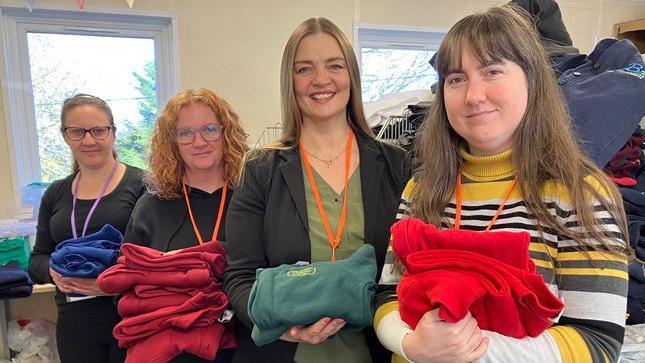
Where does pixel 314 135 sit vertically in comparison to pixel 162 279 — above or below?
above

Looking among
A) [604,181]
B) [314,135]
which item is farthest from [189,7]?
[604,181]

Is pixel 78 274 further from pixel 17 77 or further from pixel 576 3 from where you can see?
pixel 576 3

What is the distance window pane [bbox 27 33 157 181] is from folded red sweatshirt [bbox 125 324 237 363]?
1875mm

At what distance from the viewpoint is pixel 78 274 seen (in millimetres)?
1391

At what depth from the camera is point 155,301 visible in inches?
46.3

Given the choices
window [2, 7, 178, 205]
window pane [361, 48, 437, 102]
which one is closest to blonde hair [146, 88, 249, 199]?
window [2, 7, 178, 205]

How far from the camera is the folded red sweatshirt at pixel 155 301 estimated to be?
3.85 feet

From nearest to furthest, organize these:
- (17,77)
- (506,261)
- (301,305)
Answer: (506,261), (301,305), (17,77)

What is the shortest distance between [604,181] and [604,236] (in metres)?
0.12

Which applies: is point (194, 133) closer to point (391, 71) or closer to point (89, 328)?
point (89, 328)

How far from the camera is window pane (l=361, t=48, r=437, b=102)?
3.16m

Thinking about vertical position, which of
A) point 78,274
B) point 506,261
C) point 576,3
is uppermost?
point 576,3

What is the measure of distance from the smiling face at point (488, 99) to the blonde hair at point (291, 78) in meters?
0.48

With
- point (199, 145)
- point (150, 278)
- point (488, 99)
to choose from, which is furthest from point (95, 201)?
point (488, 99)
